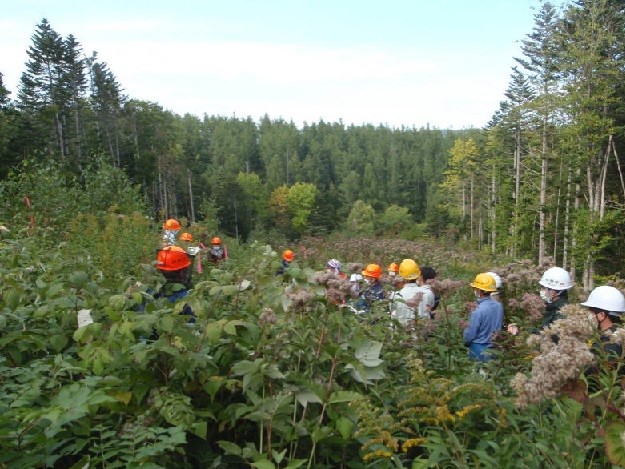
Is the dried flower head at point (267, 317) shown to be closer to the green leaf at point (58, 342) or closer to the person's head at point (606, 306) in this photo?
the green leaf at point (58, 342)

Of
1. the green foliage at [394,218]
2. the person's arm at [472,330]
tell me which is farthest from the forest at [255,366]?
the green foliage at [394,218]

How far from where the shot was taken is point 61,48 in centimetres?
4959

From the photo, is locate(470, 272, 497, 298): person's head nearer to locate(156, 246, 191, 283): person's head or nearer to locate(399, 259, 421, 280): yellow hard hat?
locate(399, 259, 421, 280): yellow hard hat

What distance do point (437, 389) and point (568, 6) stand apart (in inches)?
1530

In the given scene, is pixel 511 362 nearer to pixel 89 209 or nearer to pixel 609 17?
pixel 89 209

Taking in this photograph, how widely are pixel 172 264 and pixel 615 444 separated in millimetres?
3343

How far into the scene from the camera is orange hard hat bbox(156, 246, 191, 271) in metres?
4.25

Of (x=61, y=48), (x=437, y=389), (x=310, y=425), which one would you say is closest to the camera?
(x=310, y=425)

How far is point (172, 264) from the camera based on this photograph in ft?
14.1

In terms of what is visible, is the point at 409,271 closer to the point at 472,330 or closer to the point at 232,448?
the point at 472,330

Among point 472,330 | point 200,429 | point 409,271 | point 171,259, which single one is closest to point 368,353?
point 200,429

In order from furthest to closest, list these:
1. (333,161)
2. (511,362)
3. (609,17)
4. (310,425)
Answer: (333,161) → (609,17) → (511,362) → (310,425)

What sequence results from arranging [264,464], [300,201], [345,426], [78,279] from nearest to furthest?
[264,464] → [345,426] → [78,279] → [300,201]

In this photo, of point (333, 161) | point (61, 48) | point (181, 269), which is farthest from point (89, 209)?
point (333, 161)
